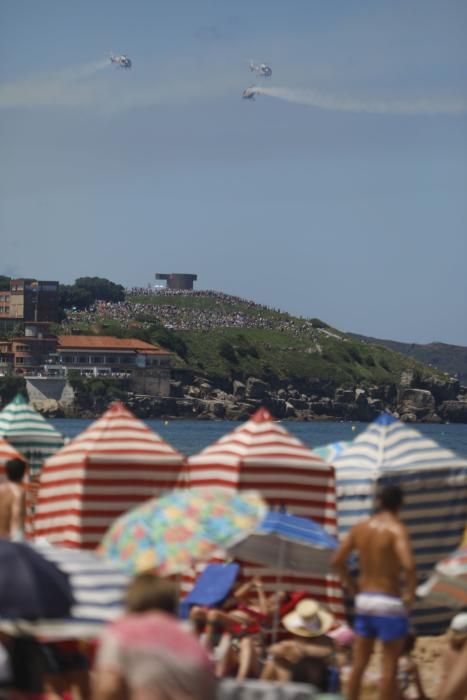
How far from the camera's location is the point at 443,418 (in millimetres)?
193375

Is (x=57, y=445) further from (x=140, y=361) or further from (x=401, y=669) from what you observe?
(x=140, y=361)

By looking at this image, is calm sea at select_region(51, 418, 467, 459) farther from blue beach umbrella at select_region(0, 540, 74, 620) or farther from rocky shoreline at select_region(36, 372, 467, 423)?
blue beach umbrella at select_region(0, 540, 74, 620)

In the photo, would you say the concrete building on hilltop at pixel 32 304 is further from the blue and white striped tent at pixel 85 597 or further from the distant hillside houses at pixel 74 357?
the blue and white striped tent at pixel 85 597

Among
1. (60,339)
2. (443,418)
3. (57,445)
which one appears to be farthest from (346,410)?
(57,445)

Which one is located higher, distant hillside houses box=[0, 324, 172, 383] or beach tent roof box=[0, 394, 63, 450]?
distant hillside houses box=[0, 324, 172, 383]

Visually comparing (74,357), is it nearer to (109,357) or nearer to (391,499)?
(109,357)

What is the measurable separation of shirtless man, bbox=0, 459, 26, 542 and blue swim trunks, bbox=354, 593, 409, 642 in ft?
8.67

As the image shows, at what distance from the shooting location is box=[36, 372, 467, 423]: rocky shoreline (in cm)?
16600

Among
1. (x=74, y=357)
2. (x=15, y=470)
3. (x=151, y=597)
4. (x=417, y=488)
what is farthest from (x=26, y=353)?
(x=151, y=597)

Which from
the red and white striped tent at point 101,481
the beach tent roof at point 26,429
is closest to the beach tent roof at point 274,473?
the red and white striped tent at point 101,481

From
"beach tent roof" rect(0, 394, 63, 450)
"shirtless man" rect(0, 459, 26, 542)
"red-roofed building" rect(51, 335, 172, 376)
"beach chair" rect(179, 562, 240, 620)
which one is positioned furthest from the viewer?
"red-roofed building" rect(51, 335, 172, 376)

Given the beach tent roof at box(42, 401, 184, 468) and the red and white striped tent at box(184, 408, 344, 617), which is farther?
the beach tent roof at box(42, 401, 184, 468)

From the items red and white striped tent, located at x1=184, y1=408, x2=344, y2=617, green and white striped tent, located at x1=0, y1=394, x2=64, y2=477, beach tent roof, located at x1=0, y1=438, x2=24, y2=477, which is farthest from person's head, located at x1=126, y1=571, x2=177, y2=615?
green and white striped tent, located at x1=0, y1=394, x2=64, y2=477

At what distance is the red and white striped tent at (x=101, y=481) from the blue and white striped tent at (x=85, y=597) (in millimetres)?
5251
